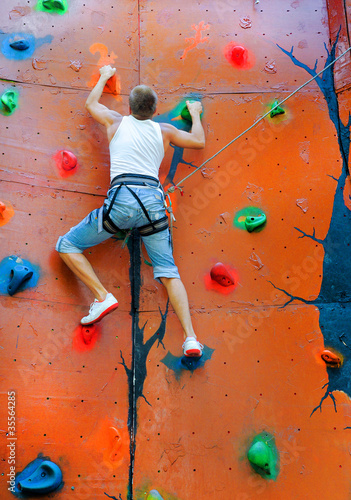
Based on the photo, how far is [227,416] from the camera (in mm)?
2682

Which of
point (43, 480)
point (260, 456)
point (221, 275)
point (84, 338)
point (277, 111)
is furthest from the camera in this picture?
point (277, 111)

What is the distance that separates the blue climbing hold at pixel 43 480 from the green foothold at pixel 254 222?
1.84 m

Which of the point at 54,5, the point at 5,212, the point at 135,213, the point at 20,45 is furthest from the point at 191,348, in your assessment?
the point at 54,5

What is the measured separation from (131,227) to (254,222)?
2.74ft

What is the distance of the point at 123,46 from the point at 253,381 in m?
2.45

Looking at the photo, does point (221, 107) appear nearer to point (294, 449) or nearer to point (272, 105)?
point (272, 105)

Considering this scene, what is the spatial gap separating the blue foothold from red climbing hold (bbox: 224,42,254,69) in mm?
2020

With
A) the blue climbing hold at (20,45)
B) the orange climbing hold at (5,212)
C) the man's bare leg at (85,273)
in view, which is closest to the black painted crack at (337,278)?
the man's bare leg at (85,273)

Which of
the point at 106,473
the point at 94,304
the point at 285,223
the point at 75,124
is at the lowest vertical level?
the point at 106,473

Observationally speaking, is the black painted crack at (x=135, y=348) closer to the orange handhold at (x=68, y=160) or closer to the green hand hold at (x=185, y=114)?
the orange handhold at (x=68, y=160)

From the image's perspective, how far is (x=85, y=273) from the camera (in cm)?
260

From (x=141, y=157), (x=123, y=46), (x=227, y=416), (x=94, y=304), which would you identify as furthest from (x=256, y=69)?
(x=227, y=416)

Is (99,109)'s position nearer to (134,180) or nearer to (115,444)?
(134,180)

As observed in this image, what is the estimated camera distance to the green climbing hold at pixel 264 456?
8.45ft
